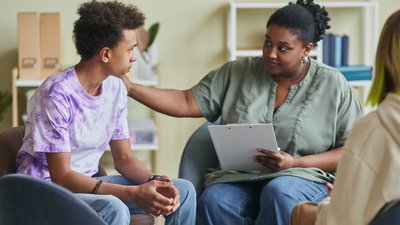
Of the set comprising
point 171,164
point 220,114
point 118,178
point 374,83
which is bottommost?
point 171,164

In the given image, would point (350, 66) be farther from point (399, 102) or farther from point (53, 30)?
point (399, 102)

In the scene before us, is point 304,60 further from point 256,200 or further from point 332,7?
point 332,7

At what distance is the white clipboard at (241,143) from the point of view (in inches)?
95.9

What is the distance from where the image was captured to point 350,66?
14.0 ft

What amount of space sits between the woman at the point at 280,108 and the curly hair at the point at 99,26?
41cm

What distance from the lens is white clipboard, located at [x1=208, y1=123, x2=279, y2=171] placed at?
2436 millimetres

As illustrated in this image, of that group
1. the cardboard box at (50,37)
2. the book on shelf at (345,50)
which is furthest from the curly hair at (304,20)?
the cardboard box at (50,37)

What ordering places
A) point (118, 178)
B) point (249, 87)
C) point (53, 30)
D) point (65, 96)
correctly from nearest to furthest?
1. point (65, 96)
2. point (118, 178)
3. point (249, 87)
4. point (53, 30)

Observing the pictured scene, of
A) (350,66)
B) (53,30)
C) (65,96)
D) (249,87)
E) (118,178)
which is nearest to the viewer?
(65,96)

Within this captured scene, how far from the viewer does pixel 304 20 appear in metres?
2.65

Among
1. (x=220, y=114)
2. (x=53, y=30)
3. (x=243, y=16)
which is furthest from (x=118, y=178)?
(x=243, y=16)

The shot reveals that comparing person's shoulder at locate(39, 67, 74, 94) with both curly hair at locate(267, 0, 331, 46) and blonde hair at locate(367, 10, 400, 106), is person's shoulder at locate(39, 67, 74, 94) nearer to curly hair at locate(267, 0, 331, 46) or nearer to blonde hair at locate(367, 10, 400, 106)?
curly hair at locate(267, 0, 331, 46)

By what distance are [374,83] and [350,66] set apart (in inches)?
102

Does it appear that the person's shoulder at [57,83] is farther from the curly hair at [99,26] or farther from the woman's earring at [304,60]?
the woman's earring at [304,60]
